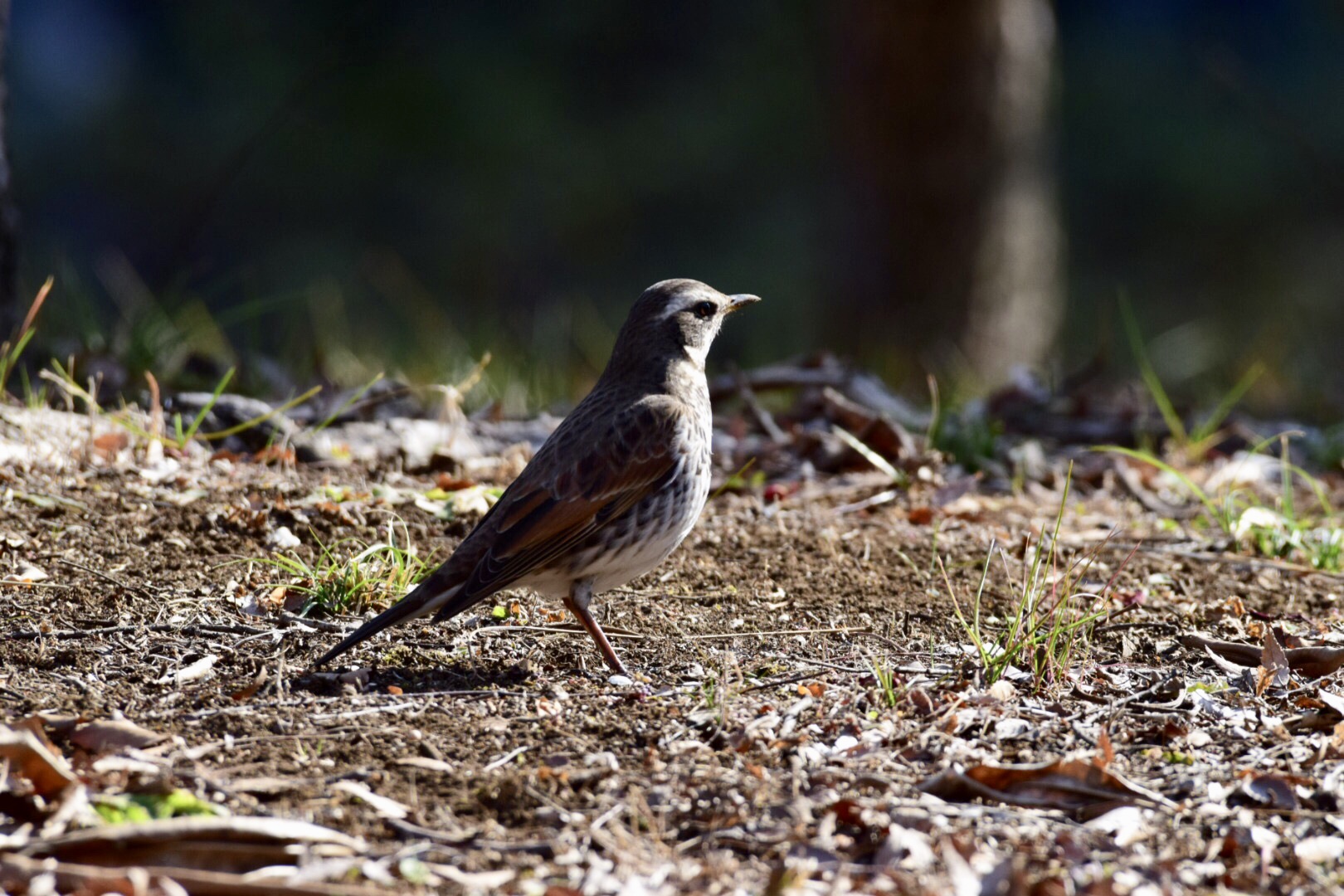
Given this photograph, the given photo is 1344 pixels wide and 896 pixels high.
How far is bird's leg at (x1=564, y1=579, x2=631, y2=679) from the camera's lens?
12.3 ft

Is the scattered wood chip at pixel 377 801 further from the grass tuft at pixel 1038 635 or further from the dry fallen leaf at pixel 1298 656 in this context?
the dry fallen leaf at pixel 1298 656

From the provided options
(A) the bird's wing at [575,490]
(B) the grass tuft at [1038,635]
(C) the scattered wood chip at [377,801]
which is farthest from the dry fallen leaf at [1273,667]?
(C) the scattered wood chip at [377,801]

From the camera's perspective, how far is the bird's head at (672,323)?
463 cm

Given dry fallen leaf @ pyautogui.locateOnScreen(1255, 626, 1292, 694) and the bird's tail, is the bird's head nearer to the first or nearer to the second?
the bird's tail

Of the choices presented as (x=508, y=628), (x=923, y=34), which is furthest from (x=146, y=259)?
(x=508, y=628)

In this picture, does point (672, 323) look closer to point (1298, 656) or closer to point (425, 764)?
point (425, 764)

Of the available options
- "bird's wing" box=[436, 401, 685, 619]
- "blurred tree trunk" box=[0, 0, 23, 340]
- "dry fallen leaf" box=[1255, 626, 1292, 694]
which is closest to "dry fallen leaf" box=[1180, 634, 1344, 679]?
"dry fallen leaf" box=[1255, 626, 1292, 694]

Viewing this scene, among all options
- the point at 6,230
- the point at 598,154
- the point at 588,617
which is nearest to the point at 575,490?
the point at 588,617

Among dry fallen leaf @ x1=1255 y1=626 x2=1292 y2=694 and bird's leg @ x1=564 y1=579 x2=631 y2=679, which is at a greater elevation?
bird's leg @ x1=564 y1=579 x2=631 y2=679

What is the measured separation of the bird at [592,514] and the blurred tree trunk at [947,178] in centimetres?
493

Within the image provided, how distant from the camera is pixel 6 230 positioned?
5789 mm

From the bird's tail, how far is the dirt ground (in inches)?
4.2

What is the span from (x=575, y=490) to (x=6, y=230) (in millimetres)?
3324

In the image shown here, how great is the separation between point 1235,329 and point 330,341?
32.4 feet
